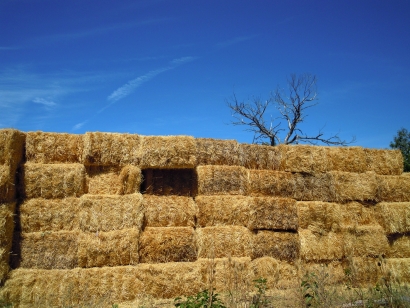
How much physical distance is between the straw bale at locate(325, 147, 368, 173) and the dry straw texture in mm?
6399

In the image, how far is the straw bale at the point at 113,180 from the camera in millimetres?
8234

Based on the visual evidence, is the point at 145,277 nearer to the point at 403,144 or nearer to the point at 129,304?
the point at 129,304

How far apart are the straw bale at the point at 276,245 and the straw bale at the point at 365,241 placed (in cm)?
143

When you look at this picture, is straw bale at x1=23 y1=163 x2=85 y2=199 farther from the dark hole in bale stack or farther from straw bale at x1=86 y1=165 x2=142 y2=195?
the dark hole in bale stack

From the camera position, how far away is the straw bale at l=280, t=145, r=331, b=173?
32.4ft

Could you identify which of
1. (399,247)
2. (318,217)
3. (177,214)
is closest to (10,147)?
(177,214)

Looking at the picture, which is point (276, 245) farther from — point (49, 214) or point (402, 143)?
point (402, 143)

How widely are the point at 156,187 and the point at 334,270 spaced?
15.8 feet

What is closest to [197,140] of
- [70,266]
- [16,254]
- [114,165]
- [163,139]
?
[163,139]

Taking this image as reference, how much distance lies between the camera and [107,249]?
25.3 feet

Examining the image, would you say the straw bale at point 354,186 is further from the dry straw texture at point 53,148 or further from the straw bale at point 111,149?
the dry straw texture at point 53,148

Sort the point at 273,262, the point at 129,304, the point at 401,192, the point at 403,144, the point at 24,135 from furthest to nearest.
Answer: the point at 403,144 < the point at 401,192 < the point at 273,262 < the point at 24,135 < the point at 129,304

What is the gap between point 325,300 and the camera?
3.70 meters

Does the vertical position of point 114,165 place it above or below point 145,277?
above
